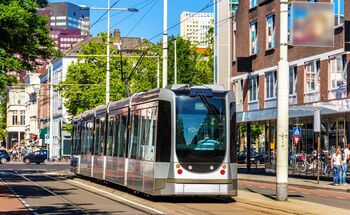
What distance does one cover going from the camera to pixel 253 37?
5116 centimetres

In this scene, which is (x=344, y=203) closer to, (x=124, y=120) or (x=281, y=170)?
(x=281, y=170)

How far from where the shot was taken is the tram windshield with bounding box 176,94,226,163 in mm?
21625

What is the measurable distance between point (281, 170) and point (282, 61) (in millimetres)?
3090

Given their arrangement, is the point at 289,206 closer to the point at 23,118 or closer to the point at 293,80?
the point at 293,80

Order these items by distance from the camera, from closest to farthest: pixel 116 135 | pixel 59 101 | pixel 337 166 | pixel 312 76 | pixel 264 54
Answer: pixel 116 135
pixel 337 166
pixel 312 76
pixel 264 54
pixel 59 101

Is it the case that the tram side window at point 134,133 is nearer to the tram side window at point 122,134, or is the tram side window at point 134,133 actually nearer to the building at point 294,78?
the tram side window at point 122,134

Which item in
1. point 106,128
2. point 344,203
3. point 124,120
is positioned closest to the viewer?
point 344,203

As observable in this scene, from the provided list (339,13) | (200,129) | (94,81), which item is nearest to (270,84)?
(339,13)

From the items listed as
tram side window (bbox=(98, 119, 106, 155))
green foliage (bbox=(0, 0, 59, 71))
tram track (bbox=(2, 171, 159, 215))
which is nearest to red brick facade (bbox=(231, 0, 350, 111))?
tram side window (bbox=(98, 119, 106, 155))

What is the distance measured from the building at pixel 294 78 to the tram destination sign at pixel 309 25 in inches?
309

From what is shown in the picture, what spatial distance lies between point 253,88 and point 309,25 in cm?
2903

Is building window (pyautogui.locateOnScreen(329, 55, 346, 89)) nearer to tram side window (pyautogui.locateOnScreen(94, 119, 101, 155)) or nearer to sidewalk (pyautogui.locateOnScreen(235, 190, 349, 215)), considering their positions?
tram side window (pyautogui.locateOnScreen(94, 119, 101, 155))

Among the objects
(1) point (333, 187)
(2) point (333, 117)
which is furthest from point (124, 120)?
(2) point (333, 117)

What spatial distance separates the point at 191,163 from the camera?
70.7 ft
